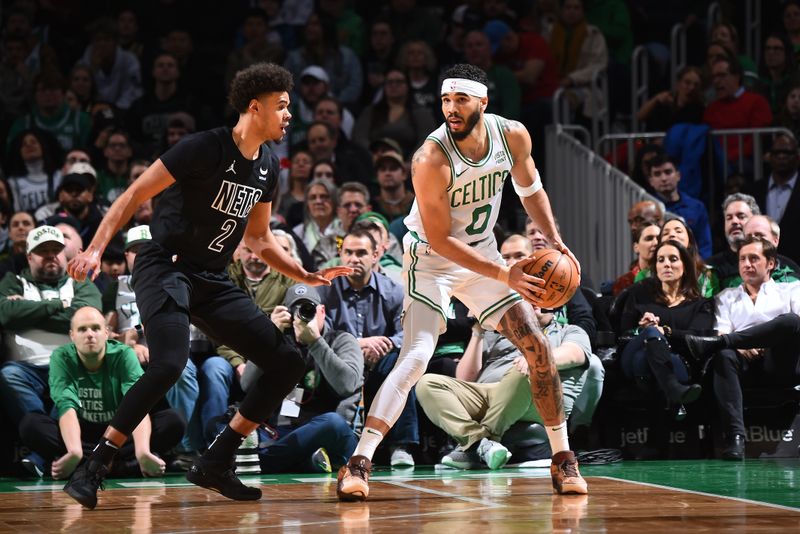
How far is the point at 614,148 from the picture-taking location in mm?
11914

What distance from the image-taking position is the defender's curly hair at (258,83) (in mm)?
6195

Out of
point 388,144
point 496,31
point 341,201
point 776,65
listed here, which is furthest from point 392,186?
point 776,65

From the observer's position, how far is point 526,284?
6.07 meters

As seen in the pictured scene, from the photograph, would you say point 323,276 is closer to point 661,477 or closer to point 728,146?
point 661,477

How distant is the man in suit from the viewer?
424 inches

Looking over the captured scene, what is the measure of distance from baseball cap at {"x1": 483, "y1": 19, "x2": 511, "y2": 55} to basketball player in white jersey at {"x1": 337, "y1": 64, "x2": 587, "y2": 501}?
24.6 feet

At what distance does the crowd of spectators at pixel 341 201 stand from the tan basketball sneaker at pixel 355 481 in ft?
6.62

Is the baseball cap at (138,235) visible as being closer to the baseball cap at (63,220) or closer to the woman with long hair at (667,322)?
the baseball cap at (63,220)

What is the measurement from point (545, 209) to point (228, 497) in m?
2.17

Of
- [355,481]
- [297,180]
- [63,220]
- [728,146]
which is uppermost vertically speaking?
[728,146]

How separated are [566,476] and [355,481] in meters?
1.05

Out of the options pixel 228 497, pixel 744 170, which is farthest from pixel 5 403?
pixel 744 170

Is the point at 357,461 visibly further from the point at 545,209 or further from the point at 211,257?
the point at 545,209

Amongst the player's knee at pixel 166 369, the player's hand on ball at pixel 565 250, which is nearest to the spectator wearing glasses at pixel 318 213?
the player's hand on ball at pixel 565 250
